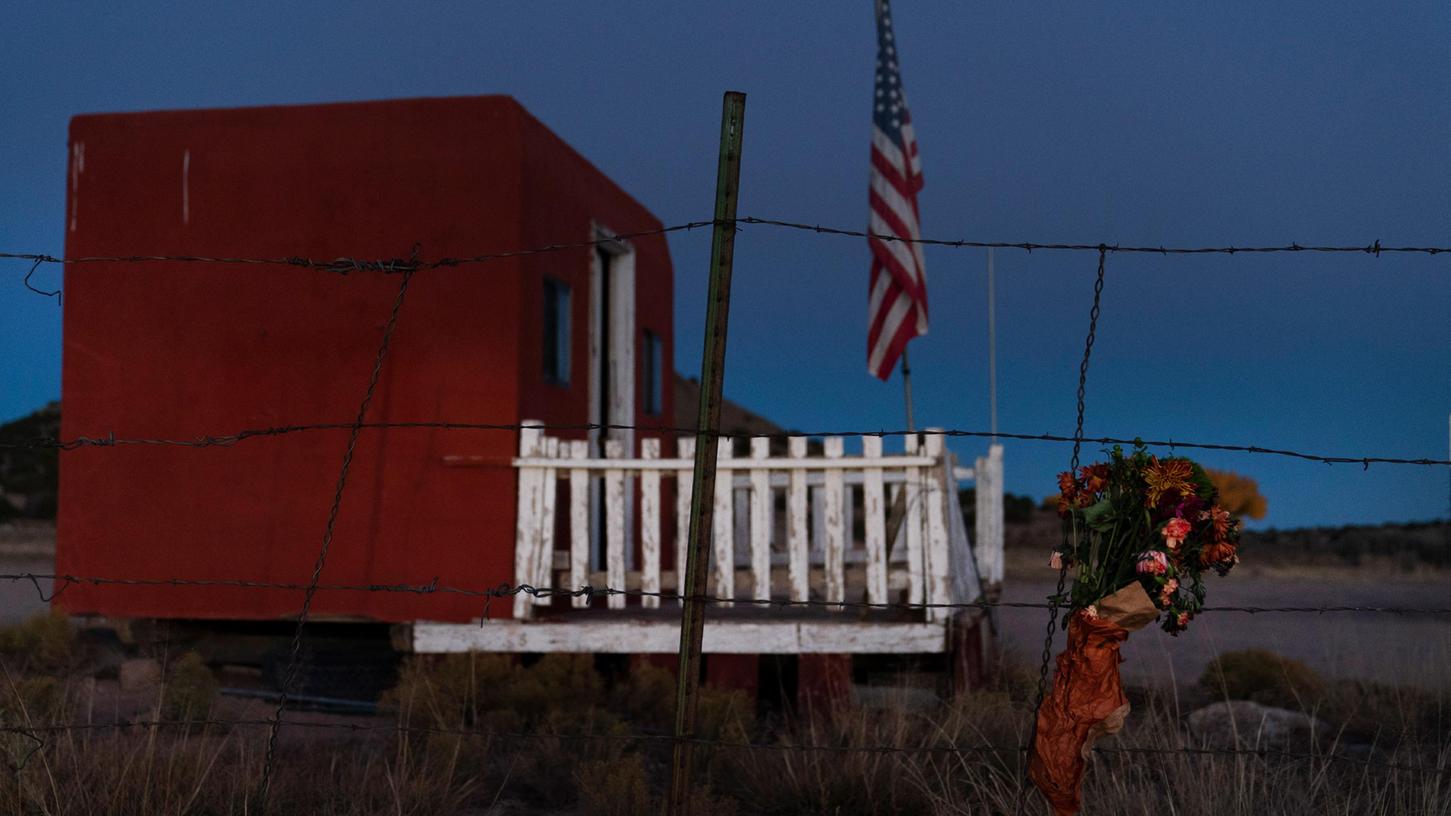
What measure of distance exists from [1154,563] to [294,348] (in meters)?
6.90

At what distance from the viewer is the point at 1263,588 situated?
68.5 feet

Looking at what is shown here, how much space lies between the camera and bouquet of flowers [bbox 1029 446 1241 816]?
3.99 metres

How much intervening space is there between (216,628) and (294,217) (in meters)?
3.11

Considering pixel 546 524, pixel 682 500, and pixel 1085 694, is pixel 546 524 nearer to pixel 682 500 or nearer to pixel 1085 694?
pixel 682 500

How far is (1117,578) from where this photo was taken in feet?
13.4

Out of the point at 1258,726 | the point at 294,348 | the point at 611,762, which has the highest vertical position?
the point at 294,348

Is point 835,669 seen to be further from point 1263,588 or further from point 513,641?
point 1263,588

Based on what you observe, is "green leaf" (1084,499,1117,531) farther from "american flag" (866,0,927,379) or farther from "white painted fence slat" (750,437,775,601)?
"american flag" (866,0,927,379)

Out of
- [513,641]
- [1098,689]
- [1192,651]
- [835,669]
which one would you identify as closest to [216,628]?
[513,641]

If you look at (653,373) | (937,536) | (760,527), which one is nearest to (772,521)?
(760,527)

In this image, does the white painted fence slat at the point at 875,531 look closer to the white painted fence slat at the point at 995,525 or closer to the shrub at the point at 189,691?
the white painted fence slat at the point at 995,525

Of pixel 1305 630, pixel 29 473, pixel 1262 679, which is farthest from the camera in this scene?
pixel 29 473

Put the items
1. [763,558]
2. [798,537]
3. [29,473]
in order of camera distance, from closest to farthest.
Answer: [798,537] < [763,558] < [29,473]

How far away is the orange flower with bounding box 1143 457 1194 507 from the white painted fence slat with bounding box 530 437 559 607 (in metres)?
5.18
